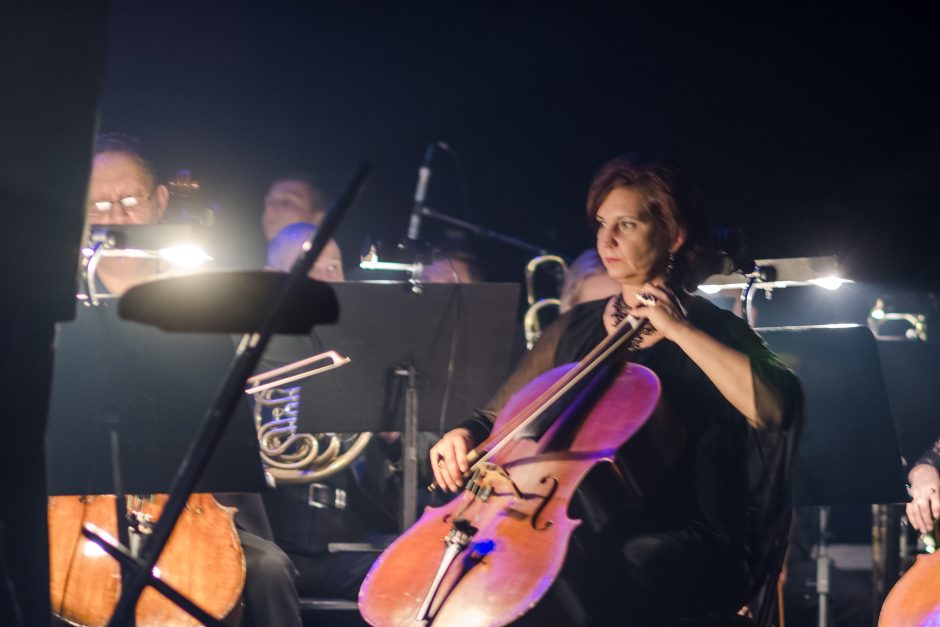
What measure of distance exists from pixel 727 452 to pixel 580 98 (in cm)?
410

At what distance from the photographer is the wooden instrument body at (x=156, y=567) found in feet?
8.96

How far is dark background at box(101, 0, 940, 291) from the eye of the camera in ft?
19.5

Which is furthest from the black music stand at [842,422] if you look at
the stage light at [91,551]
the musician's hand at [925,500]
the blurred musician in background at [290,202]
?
the blurred musician in background at [290,202]

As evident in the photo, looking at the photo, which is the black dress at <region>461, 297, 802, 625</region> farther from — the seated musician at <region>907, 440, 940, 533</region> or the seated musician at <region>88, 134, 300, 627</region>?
the seated musician at <region>88, 134, 300, 627</region>

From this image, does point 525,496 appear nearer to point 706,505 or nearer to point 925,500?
point 706,505

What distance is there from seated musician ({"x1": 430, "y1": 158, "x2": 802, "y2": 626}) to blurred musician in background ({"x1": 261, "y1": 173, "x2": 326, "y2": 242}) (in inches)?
127

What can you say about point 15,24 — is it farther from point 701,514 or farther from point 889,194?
point 889,194

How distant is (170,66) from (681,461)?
4.42m

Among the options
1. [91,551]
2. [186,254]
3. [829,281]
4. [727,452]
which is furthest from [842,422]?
[91,551]

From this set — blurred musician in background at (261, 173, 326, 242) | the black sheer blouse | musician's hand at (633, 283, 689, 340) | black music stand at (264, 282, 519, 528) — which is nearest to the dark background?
blurred musician in background at (261, 173, 326, 242)

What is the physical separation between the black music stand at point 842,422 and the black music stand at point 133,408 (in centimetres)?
167

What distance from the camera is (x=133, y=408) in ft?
8.66

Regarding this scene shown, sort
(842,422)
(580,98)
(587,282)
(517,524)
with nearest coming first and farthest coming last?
(517,524)
(842,422)
(587,282)
(580,98)

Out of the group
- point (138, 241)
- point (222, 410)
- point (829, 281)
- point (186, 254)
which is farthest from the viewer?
point (829, 281)
